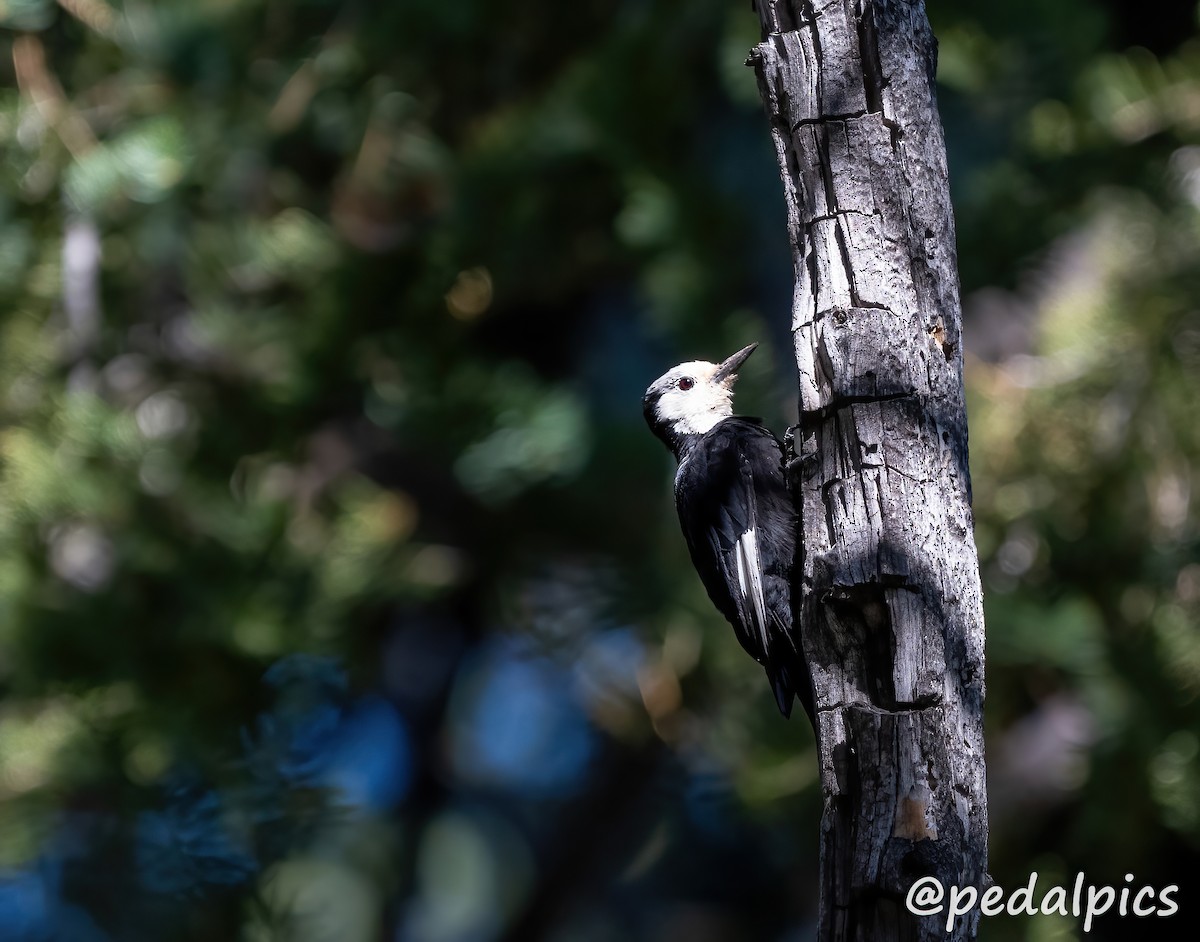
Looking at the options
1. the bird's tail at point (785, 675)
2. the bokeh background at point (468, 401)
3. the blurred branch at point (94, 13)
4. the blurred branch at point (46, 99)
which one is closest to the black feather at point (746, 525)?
the bird's tail at point (785, 675)

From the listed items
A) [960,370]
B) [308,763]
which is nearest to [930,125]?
[960,370]

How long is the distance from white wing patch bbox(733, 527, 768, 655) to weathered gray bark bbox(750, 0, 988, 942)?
780 mm

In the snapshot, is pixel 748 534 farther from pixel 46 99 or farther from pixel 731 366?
pixel 46 99

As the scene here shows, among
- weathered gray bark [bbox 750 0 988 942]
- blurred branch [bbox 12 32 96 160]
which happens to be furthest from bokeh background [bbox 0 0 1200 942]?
weathered gray bark [bbox 750 0 988 942]

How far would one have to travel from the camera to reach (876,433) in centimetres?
162

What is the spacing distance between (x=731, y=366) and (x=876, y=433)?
4.18 ft

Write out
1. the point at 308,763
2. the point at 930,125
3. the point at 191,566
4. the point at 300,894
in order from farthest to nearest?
the point at 191,566 → the point at 300,894 → the point at 308,763 → the point at 930,125

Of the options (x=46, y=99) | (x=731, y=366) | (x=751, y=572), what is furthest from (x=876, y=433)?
(x=46, y=99)

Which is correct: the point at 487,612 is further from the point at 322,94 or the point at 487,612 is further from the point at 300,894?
the point at 322,94

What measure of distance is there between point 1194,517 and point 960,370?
1823 mm

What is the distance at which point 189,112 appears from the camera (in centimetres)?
339

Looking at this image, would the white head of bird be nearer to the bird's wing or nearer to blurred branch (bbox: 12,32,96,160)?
the bird's wing

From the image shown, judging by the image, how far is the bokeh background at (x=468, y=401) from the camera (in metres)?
A: 3.04

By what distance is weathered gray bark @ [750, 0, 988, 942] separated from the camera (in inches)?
60.1
